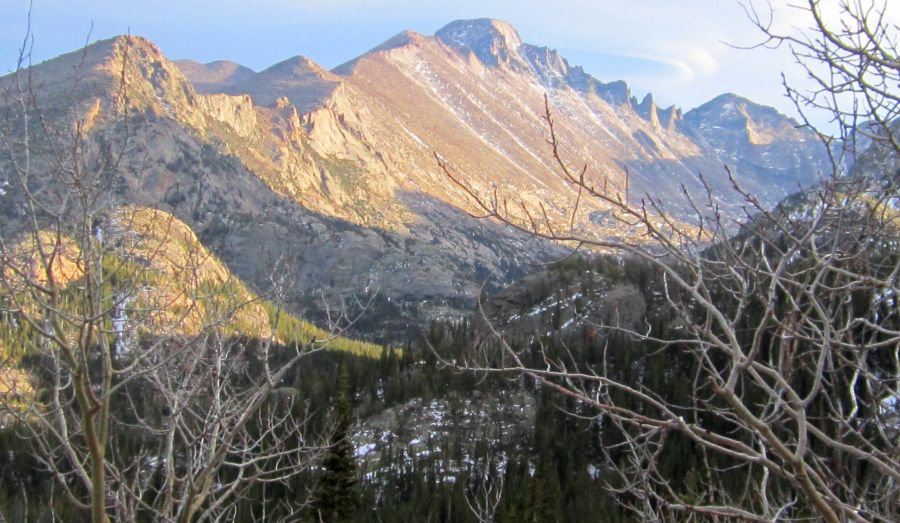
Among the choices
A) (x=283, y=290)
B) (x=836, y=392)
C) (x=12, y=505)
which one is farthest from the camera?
(x=12, y=505)

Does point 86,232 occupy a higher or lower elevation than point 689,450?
higher

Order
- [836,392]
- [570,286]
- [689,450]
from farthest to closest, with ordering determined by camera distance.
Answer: [570,286]
[689,450]
[836,392]

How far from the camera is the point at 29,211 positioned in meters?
5.16

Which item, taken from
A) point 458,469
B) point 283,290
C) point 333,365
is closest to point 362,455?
point 458,469

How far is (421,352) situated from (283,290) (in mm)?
75445

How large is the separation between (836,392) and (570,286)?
91.7m

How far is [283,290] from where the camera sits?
7449mm

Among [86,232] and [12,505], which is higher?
[86,232]

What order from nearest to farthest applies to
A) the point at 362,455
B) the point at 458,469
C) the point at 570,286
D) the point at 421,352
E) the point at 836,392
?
the point at 836,392, the point at 458,469, the point at 362,455, the point at 421,352, the point at 570,286

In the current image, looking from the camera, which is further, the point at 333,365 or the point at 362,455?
the point at 333,365

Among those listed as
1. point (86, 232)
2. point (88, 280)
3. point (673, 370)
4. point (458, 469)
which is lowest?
point (458, 469)

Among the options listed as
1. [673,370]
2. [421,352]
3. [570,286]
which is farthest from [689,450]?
[570,286]

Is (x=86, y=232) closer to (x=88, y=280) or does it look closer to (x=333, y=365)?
(x=88, y=280)

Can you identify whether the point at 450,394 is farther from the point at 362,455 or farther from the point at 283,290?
the point at 283,290
